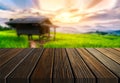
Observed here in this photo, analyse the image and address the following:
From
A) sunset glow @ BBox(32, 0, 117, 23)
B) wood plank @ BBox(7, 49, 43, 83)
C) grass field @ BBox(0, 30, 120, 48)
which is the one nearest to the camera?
wood plank @ BBox(7, 49, 43, 83)

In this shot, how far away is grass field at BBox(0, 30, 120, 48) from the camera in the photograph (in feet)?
16.5

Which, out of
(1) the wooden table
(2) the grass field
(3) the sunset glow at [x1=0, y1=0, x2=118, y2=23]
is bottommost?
(2) the grass field

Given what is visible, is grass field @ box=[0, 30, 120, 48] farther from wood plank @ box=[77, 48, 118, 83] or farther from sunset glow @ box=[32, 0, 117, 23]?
wood plank @ box=[77, 48, 118, 83]

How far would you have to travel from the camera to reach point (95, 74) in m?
0.98

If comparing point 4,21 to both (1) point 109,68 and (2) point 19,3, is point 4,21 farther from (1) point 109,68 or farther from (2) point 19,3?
(1) point 109,68

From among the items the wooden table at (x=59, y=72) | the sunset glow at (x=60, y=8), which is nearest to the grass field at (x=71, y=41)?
the sunset glow at (x=60, y=8)

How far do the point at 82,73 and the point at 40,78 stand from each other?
0.19 m

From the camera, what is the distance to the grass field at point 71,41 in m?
5.02

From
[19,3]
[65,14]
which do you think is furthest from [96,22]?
[19,3]

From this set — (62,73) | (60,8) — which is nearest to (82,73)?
(62,73)

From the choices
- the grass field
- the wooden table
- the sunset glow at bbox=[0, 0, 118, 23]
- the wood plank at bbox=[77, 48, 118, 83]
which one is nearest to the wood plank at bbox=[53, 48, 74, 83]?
the wooden table

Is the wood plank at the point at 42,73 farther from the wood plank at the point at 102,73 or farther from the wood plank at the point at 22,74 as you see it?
the wood plank at the point at 102,73

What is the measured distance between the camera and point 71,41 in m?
5.26

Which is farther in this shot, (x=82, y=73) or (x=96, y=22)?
(x=96, y=22)
